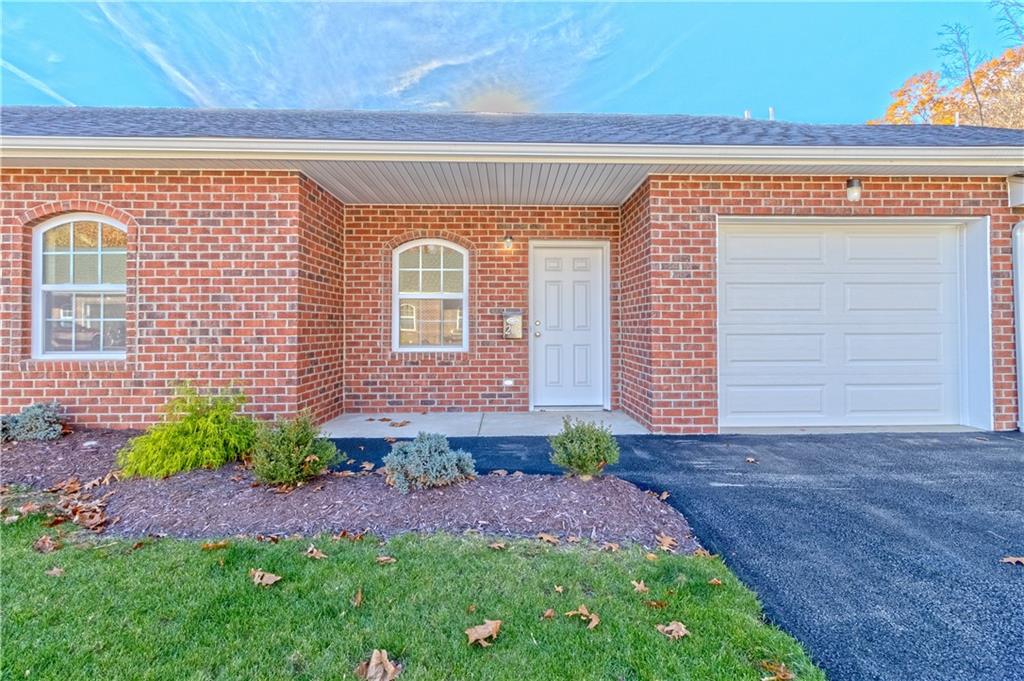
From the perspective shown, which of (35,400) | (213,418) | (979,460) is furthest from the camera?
(35,400)

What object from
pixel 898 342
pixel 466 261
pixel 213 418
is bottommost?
pixel 213 418

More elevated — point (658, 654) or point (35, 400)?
point (35, 400)

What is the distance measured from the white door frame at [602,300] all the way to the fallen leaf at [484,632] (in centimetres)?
466

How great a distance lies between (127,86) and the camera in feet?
35.5

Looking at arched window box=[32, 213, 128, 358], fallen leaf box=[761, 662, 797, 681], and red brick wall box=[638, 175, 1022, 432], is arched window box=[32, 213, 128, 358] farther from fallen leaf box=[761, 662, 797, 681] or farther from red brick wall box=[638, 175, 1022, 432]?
fallen leaf box=[761, 662, 797, 681]

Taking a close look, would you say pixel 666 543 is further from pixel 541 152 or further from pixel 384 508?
pixel 541 152

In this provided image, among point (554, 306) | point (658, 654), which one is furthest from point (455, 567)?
point (554, 306)

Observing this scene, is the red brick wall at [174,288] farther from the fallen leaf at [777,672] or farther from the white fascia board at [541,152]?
the fallen leaf at [777,672]

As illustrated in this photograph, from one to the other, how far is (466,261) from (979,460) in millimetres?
5709

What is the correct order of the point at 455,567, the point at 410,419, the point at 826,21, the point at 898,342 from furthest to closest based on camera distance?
the point at 826,21
the point at 410,419
the point at 898,342
the point at 455,567

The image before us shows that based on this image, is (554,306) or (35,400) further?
(554,306)

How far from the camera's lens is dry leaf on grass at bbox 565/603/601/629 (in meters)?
1.91

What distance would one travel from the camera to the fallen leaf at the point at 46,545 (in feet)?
8.31

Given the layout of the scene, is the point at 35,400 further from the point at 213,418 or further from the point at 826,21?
the point at 826,21
